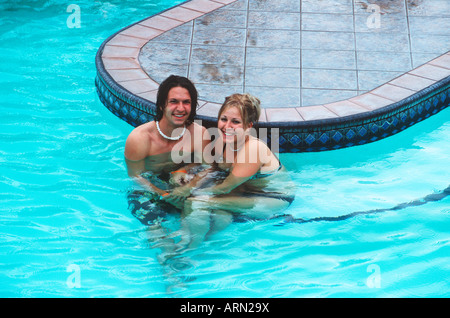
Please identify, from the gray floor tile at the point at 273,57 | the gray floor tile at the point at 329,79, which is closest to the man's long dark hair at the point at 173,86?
the gray floor tile at the point at 329,79

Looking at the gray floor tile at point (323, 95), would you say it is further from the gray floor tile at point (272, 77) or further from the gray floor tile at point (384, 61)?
the gray floor tile at point (384, 61)

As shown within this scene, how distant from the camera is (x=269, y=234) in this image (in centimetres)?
509

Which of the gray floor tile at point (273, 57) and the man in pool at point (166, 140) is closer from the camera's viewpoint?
the man in pool at point (166, 140)

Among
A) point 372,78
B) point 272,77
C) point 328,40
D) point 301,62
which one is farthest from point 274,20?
point 372,78

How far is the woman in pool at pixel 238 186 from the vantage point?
190 inches

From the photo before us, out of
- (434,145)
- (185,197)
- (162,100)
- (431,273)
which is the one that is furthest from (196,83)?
(431,273)

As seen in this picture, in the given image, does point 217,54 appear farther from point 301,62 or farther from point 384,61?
point 384,61

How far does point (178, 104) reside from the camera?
496cm

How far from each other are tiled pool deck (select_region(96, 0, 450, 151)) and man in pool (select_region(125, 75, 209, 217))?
1.78 ft

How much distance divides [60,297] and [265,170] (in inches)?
73.6

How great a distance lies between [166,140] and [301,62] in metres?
2.22

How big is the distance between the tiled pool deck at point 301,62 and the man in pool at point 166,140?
0.54 metres

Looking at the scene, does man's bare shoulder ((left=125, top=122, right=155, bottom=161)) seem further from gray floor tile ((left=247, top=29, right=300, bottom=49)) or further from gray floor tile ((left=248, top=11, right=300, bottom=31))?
gray floor tile ((left=248, top=11, right=300, bottom=31))

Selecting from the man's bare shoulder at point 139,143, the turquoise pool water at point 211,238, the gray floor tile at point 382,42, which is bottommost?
the turquoise pool water at point 211,238
